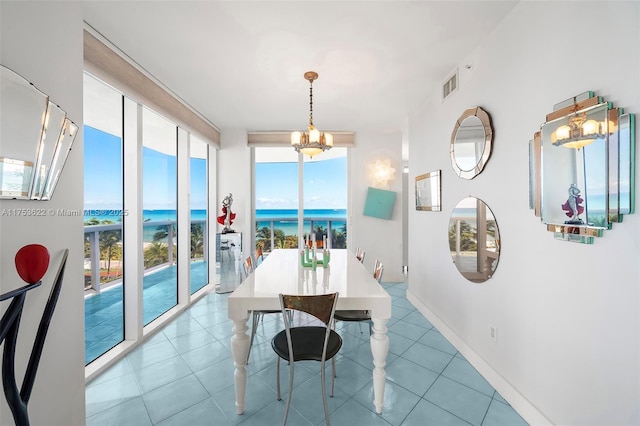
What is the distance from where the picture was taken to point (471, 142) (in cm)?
216

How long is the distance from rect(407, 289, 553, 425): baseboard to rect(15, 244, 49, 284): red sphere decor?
8.48ft

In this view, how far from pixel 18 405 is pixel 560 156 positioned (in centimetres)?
258

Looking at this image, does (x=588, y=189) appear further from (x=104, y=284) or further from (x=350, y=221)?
(x=104, y=284)

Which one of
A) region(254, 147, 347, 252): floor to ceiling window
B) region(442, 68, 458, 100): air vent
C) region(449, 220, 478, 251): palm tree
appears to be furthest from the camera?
region(254, 147, 347, 252): floor to ceiling window

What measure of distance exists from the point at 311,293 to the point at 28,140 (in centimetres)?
155

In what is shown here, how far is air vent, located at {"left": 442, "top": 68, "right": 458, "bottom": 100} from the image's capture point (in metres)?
2.43

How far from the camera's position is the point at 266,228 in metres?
4.94

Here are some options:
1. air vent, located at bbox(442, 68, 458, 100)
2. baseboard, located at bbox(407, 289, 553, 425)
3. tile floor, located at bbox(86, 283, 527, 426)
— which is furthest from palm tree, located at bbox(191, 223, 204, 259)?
air vent, located at bbox(442, 68, 458, 100)

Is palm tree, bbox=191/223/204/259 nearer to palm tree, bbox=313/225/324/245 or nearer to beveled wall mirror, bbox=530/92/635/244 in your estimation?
palm tree, bbox=313/225/324/245

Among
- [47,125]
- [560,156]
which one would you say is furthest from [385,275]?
[47,125]

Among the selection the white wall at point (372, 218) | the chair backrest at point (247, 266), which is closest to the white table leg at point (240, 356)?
the chair backrest at point (247, 266)

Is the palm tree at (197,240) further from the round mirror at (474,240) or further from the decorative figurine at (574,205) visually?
the decorative figurine at (574,205)

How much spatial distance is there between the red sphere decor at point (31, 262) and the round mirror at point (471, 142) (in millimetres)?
2615

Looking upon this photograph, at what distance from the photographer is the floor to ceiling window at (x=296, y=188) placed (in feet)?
15.6
